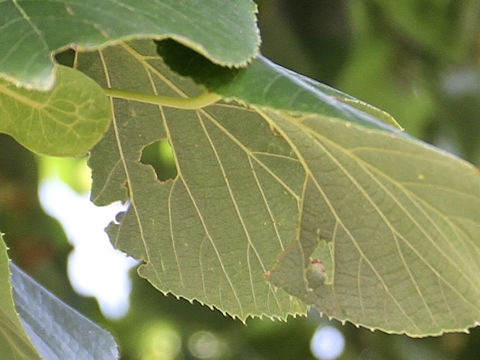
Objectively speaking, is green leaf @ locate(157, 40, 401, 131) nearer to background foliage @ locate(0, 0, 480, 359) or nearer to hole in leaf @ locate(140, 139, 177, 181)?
hole in leaf @ locate(140, 139, 177, 181)

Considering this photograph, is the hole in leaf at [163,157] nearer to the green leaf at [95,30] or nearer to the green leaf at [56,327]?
the green leaf at [56,327]

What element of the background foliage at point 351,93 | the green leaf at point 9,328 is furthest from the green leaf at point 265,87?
the background foliage at point 351,93

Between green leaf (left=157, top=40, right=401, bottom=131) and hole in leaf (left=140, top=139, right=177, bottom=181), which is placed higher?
hole in leaf (left=140, top=139, right=177, bottom=181)

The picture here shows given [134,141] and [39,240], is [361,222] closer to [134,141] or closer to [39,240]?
[134,141]

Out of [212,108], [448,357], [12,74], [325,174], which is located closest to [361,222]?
[325,174]

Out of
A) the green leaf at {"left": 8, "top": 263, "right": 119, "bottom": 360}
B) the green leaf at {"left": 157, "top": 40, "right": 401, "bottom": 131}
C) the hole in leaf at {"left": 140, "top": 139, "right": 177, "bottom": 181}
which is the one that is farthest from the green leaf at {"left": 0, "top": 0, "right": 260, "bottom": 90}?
the hole in leaf at {"left": 140, "top": 139, "right": 177, "bottom": 181}
